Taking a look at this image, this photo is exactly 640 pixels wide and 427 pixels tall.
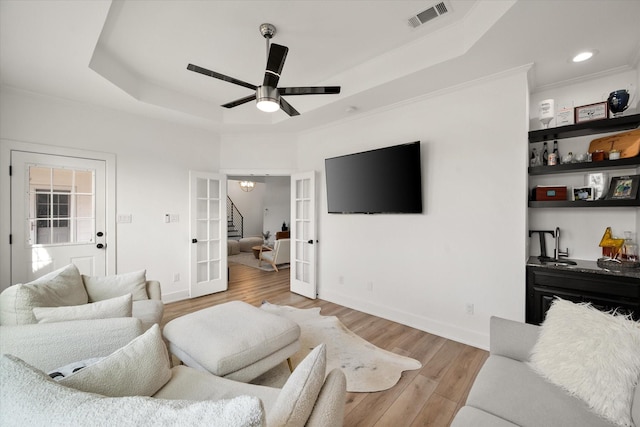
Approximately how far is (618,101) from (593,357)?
2.19 metres

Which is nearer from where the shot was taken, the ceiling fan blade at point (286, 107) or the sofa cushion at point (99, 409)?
the sofa cushion at point (99, 409)

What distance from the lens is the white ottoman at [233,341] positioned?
184cm

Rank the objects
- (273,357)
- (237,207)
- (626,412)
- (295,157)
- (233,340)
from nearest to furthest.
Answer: (626,412), (233,340), (273,357), (295,157), (237,207)

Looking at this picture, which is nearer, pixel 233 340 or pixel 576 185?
pixel 233 340

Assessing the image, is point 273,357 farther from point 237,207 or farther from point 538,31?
point 237,207

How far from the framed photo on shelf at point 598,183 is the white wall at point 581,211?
0.16 feet

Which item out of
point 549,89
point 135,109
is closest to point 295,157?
point 135,109

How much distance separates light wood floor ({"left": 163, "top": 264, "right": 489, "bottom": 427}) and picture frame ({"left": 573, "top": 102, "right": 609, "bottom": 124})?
234cm

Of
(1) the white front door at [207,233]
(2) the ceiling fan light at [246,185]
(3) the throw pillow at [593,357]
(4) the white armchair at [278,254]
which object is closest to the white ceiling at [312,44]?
(1) the white front door at [207,233]

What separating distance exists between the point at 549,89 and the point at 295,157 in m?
3.41

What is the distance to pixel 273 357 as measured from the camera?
2.08 meters

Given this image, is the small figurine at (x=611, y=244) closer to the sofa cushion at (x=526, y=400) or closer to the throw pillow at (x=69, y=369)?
the sofa cushion at (x=526, y=400)

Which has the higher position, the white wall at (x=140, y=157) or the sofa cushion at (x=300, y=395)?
the white wall at (x=140, y=157)

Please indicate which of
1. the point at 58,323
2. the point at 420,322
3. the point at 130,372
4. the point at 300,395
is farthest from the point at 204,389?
the point at 420,322
